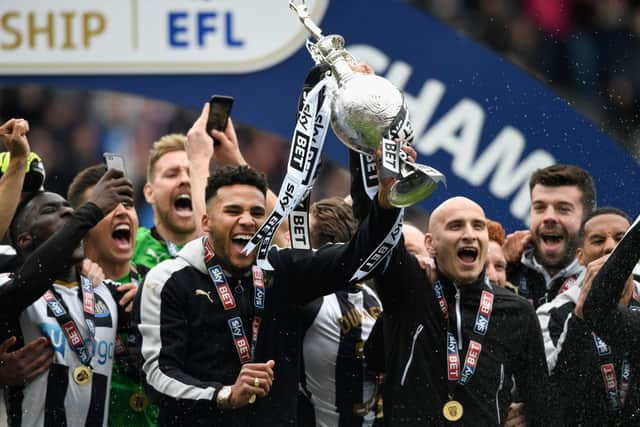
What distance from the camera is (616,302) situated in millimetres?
5715

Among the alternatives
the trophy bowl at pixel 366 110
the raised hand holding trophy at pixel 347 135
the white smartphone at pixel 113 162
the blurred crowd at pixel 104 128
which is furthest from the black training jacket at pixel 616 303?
the blurred crowd at pixel 104 128

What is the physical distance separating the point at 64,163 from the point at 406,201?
479 centimetres

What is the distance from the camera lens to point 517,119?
9.32m

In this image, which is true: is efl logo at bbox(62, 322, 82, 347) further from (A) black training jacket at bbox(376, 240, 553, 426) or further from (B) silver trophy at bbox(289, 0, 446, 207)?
(B) silver trophy at bbox(289, 0, 446, 207)

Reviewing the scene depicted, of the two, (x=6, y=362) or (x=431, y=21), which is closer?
(x=6, y=362)

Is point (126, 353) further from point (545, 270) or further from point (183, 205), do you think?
point (545, 270)

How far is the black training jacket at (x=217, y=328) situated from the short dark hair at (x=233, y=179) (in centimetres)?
25

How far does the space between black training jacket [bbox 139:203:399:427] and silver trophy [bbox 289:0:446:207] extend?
477mm

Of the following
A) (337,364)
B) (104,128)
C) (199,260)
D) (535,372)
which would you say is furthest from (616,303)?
(104,128)

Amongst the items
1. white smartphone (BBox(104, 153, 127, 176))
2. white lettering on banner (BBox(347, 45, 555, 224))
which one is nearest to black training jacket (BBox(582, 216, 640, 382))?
white smartphone (BBox(104, 153, 127, 176))

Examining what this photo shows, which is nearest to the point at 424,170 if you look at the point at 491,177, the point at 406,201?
the point at 406,201

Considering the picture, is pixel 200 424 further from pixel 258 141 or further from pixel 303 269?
pixel 258 141

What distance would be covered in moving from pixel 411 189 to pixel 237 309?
1033 millimetres

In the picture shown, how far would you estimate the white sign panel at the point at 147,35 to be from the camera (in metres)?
9.19
